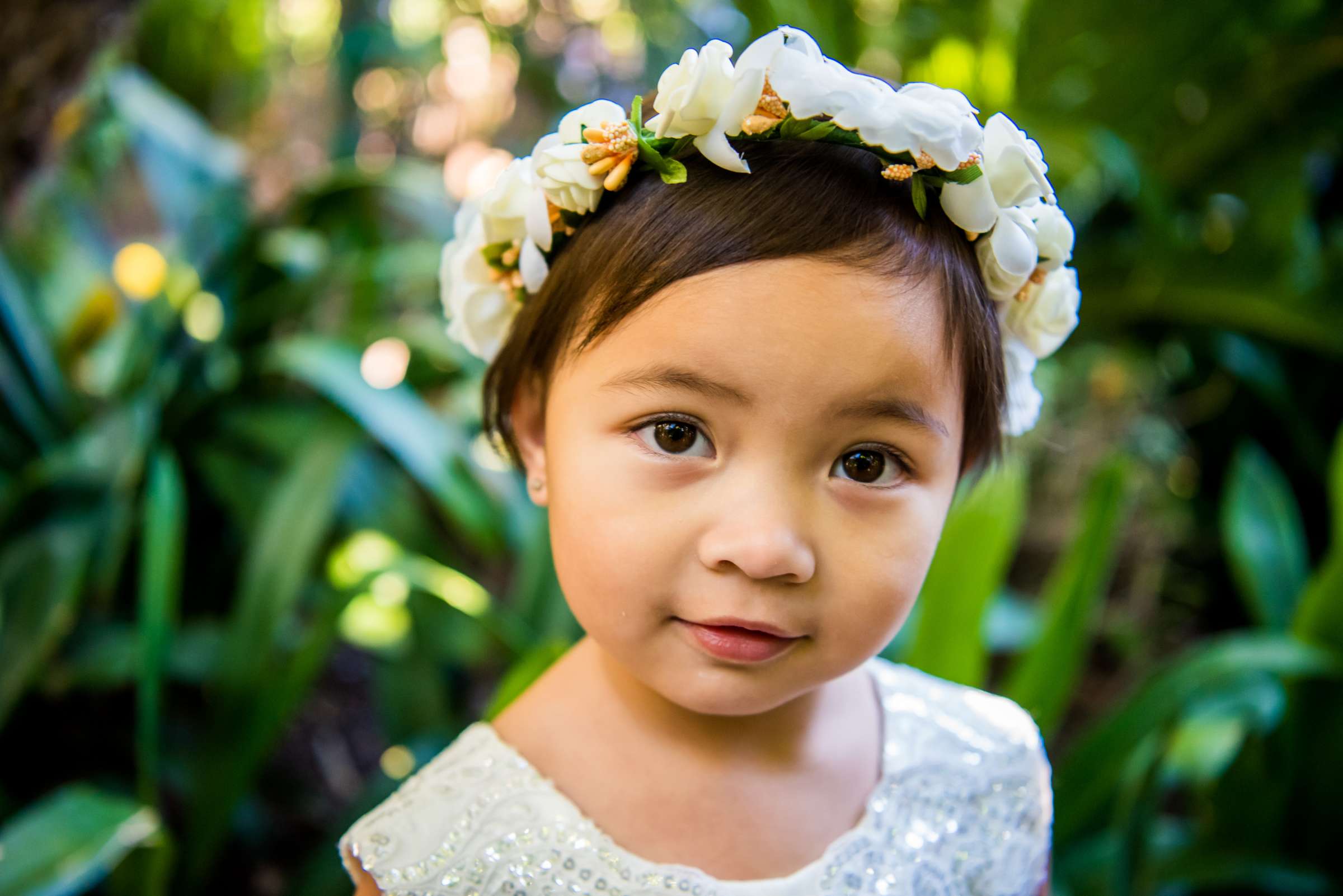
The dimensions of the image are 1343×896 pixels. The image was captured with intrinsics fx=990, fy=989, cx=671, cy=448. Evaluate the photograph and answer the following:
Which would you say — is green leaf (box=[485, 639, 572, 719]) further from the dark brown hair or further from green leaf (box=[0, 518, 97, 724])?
green leaf (box=[0, 518, 97, 724])

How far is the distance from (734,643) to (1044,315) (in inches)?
12.9

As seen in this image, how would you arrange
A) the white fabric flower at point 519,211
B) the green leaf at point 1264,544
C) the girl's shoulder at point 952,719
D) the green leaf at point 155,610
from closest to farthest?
the white fabric flower at point 519,211
the girl's shoulder at point 952,719
the green leaf at point 155,610
the green leaf at point 1264,544

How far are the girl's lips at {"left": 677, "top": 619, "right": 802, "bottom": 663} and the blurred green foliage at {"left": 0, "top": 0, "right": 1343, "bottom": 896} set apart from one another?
0.41m

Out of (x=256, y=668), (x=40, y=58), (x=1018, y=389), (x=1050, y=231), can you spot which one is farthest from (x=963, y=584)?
(x=40, y=58)

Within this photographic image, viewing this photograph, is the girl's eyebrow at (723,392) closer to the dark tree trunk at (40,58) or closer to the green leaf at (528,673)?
the green leaf at (528,673)

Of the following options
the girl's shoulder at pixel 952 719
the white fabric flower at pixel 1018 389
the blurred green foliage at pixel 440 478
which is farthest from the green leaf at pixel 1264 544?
the white fabric flower at pixel 1018 389

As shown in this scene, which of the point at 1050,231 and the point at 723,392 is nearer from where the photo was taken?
the point at 723,392

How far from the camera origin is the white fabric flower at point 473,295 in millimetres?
720

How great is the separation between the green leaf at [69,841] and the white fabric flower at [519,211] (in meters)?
0.73

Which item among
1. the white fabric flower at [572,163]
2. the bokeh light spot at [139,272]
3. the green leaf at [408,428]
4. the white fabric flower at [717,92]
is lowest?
the bokeh light spot at [139,272]

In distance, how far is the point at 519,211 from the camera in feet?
2.21

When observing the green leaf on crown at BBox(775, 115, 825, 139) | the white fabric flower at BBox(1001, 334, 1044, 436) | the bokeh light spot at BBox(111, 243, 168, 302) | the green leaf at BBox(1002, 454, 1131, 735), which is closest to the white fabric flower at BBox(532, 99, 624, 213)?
the green leaf on crown at BBox(775, 115, 825, 139)

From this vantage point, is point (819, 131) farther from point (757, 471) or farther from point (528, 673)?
point (528, 673)

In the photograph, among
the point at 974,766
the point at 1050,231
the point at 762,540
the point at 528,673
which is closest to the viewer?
the point at 762,540
